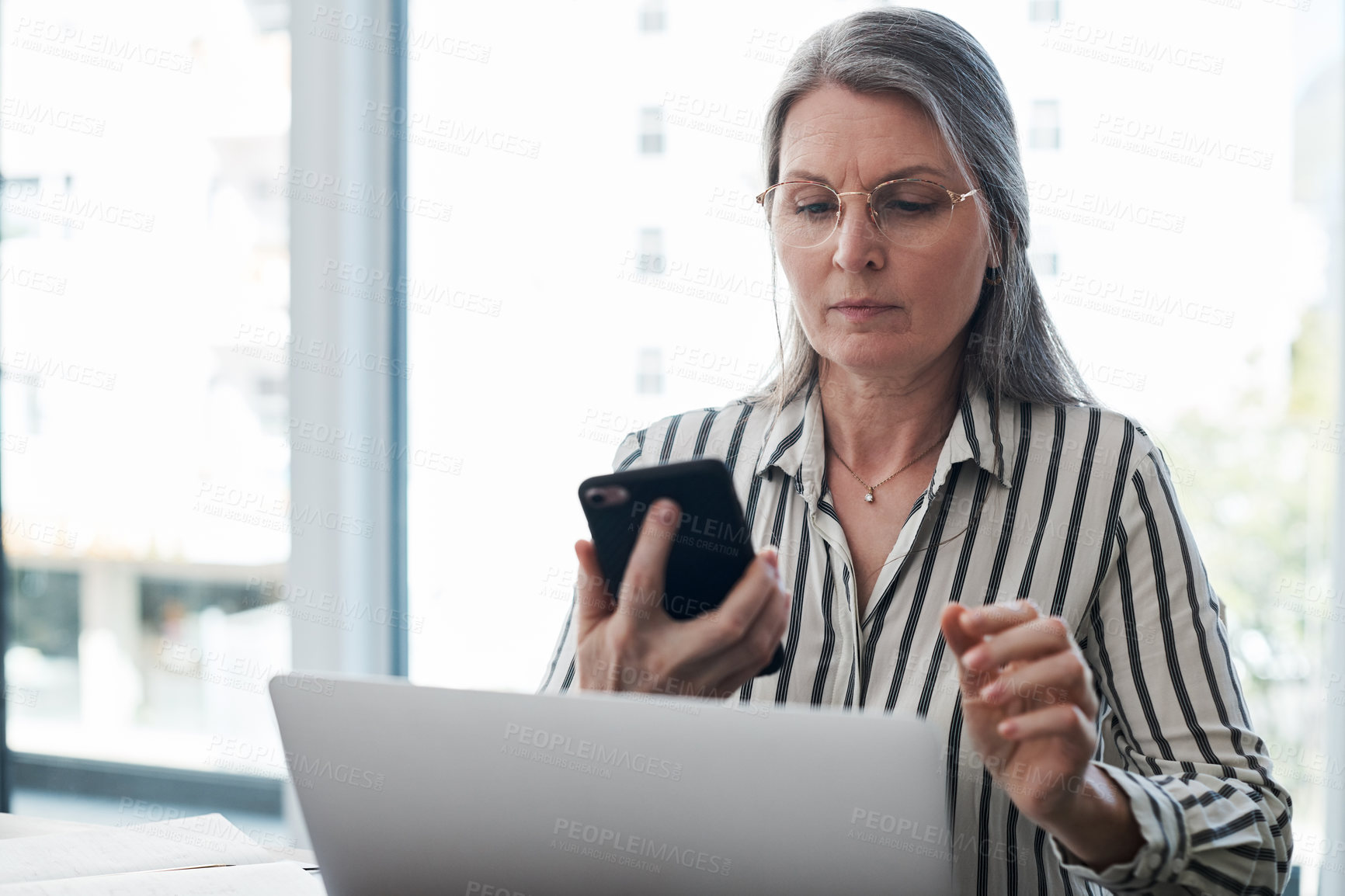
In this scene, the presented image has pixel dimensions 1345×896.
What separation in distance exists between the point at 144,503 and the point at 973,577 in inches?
89.3

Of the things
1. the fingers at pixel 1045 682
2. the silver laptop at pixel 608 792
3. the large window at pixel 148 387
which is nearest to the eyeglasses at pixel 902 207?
the fingers at pixel 1045 682

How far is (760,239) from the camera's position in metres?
2.20

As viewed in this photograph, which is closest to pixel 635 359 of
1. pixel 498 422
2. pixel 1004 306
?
pixel 498 422

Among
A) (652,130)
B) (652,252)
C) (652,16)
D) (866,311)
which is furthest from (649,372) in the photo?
(866,311)

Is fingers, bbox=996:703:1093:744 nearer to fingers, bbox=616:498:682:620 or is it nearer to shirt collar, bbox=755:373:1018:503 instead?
fingers, bbox=616:498:682:620

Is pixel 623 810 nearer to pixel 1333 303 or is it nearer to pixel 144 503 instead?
pixel 1333 303

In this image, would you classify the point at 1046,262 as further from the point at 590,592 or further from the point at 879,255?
the point at 590,592

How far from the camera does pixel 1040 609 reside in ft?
4.17

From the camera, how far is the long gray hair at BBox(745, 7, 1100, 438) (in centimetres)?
130

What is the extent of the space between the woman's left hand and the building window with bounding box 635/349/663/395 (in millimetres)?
1453

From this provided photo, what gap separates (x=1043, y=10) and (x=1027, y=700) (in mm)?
1630

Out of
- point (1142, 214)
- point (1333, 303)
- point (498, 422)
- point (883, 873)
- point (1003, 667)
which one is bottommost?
point (883, 873)

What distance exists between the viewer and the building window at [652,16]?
2.24 meters

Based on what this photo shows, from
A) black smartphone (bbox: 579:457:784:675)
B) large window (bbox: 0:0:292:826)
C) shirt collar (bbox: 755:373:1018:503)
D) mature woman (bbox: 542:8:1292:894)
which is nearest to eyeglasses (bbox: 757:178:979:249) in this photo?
mature woman (bbox: 542:8:1292:894)
